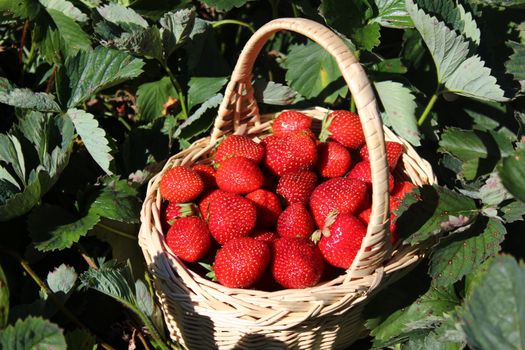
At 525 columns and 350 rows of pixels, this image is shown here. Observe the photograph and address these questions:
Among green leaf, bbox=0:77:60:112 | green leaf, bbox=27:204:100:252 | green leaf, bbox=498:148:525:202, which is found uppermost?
Answer: green leaf, bbox=498:148:525:202

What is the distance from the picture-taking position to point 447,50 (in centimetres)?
162

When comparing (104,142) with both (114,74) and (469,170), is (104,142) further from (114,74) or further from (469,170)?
(469,170)

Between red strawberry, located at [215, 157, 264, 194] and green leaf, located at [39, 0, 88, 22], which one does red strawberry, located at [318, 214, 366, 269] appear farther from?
green leaf, located at [39, 0, 88, 22]

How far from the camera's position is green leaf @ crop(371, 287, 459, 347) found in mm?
1490

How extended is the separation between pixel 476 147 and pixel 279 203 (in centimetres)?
55

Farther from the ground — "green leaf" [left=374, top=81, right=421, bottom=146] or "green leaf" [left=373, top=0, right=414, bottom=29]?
"green leaf" [left=373, top=0, right=414, bottom=29]

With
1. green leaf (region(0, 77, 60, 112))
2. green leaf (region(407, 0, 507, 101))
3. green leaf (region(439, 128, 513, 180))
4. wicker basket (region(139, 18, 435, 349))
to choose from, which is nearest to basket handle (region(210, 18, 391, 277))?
wicker basket (region(139, 18, 435, 349))

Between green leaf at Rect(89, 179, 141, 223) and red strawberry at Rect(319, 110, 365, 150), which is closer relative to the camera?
green leaf at Rect(89, 179, 141, 223)

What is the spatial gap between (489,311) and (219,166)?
3.00 ft

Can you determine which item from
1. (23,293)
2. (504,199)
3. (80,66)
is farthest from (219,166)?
(504,199)

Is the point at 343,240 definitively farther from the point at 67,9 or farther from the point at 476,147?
the point at 67,9

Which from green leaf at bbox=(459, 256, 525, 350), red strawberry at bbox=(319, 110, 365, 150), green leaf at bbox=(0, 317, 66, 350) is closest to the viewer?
green leaf at bbox=(459, 256, 525, 350)

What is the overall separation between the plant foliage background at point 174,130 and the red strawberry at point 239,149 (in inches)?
7.3

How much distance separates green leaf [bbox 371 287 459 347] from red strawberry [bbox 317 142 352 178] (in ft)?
1.25
